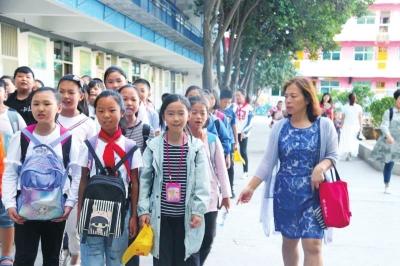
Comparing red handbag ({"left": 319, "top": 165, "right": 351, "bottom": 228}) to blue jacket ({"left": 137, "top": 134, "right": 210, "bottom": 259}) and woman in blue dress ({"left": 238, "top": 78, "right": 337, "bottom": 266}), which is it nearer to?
woman in blue dress ({"left": 238, "top": 78, "right": 337, "bottom": 266})

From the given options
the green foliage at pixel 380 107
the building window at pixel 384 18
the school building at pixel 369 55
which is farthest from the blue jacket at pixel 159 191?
the building window at pixel 384 18

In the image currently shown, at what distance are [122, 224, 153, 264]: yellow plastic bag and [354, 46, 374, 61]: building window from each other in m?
50.1

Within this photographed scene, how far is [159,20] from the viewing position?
18516 millimetres

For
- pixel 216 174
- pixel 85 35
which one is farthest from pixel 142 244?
pixel 85 35

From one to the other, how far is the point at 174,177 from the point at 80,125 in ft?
3.52

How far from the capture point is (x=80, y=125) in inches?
153

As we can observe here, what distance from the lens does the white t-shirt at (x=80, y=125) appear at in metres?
3.84

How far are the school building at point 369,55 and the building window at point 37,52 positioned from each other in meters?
36.7

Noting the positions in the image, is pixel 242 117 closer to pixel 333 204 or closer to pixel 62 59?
pixel 333 204

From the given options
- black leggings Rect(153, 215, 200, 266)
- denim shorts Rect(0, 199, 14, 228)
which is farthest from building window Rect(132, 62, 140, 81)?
black leggings Rect(153, 215, 200, 266)

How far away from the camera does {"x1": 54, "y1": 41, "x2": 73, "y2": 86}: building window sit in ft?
52.1

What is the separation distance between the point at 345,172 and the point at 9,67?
8817mm

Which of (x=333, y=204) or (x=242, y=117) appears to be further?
(x=242, y=117)

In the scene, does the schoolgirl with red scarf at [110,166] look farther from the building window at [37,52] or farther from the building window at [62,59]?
the building window at [62,59]
